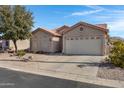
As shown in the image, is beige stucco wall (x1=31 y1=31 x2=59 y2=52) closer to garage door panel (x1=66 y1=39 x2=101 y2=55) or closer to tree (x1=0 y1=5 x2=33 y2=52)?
tree (x1=0 y1=5 x2=33 y2=52)

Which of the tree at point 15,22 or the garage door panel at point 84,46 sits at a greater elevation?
the tree at point 15,22

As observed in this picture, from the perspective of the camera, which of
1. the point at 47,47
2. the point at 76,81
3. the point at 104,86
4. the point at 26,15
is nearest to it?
the point at 104,86

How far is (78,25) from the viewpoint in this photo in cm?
2459

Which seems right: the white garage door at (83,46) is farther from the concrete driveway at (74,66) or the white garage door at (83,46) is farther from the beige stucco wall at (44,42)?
the concrete driveway at (74,66)

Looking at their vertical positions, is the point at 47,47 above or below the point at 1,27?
below

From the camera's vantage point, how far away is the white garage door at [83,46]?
23703 mm

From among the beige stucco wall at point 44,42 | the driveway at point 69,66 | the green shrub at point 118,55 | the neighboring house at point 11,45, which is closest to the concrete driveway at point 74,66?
the driveway at point 69,66

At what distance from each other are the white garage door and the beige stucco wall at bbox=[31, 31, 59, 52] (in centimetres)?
295

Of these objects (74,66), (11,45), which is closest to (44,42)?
(11,45)

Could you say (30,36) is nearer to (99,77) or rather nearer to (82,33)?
(82,33)

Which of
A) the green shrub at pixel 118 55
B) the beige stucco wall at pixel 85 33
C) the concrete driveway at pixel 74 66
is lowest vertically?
the concrete driveway at pixel 74 66

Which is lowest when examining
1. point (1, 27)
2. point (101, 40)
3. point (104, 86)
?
point (104, 86)

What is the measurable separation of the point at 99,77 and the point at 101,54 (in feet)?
41.9
